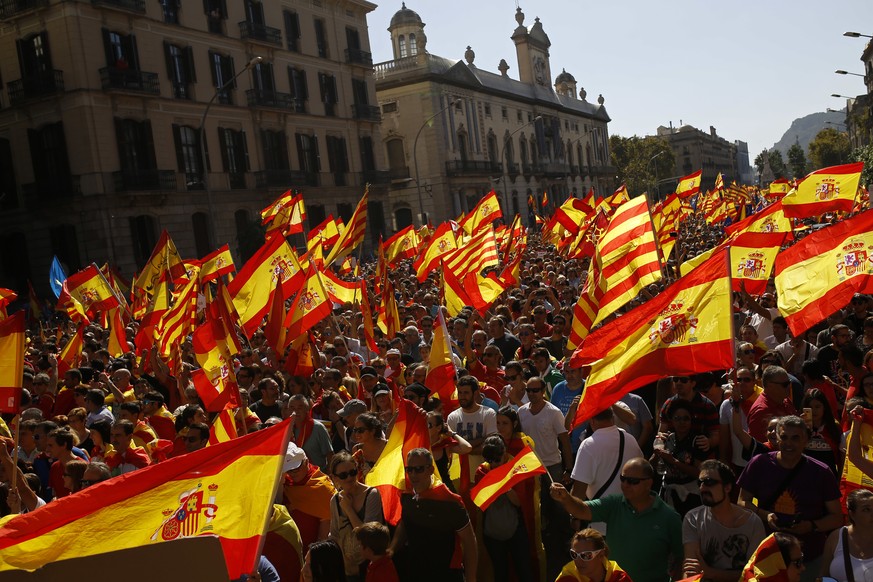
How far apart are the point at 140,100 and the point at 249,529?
32741 millimetres

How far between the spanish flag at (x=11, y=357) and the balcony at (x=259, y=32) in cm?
3518

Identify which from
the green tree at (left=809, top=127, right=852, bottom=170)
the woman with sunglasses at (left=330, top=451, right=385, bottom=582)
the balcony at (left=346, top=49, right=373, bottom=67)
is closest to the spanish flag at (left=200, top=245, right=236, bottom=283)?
the woman with sunglasses at (left=330, top=451, right=385, bottom=582)

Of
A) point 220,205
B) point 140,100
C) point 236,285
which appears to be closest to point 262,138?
point 220,205

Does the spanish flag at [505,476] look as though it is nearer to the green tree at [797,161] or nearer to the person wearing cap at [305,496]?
the person wearing cap at [305,496]

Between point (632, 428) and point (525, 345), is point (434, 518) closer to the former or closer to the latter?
point (632, 428)

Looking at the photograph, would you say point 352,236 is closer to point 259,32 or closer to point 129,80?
point 129,80

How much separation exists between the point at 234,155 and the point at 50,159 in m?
8.15

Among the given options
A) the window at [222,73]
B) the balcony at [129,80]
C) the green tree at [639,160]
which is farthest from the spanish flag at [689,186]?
the green tree at [639,160]

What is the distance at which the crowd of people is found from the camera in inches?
197

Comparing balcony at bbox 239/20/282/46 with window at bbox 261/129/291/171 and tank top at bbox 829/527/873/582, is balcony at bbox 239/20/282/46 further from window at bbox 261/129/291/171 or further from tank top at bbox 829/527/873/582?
tank top at bbox 829/527/873/582

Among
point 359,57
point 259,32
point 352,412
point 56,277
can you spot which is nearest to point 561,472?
point 352,412

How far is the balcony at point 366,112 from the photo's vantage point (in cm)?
4847

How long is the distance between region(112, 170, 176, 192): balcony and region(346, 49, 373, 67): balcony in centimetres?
1556

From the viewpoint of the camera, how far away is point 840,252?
8.63 m
